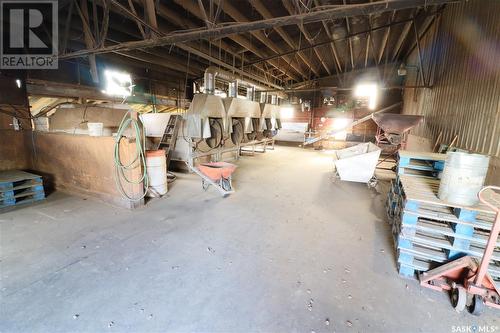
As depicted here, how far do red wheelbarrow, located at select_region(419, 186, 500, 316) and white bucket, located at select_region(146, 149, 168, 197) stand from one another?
4174mm

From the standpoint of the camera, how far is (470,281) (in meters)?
1.83

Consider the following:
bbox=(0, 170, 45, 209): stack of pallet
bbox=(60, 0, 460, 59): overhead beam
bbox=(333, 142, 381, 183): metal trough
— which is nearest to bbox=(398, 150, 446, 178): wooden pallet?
bbox=(333, 142, 381, 183): metal trough

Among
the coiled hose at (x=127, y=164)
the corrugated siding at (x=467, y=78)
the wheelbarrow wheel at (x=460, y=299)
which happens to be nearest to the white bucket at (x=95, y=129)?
the coiled hose at (x=127, y=164)

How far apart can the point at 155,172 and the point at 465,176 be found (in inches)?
174

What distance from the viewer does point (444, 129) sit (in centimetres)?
476

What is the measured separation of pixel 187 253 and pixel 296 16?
11.7 feet

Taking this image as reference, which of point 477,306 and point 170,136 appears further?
point 170,136

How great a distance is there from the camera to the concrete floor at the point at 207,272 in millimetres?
1725

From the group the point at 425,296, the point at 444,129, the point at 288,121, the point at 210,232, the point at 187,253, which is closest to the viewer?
the point at 425,296

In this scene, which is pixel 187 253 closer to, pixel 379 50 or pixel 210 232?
pixel 210 232

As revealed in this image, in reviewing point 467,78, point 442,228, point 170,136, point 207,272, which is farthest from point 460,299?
point 170,136

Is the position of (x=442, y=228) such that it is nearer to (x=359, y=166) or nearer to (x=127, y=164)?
(x=359, y=166)

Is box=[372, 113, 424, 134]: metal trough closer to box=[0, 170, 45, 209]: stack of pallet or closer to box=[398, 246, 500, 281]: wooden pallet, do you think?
box=[398, 246, 500, 281]: wooden pallet

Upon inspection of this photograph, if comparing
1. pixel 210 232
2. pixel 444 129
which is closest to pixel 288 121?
pixel 444 129
